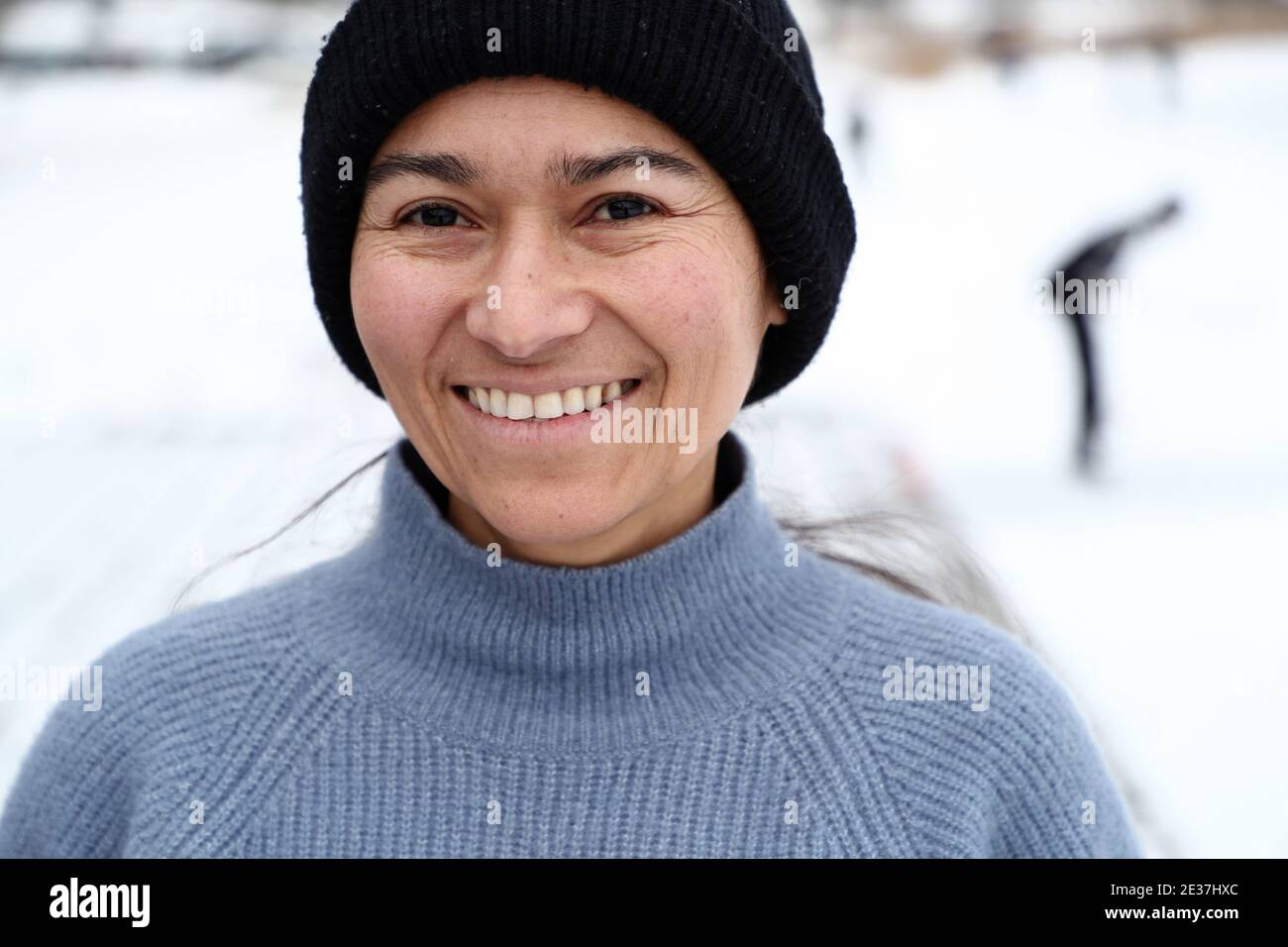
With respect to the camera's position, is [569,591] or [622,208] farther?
[569,591]

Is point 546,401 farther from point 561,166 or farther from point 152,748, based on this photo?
point 152,748

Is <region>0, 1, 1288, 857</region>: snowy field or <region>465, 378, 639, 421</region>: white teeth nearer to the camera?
<region>465, 378, 639, 421</region>: white teeth

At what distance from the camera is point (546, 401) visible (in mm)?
1298

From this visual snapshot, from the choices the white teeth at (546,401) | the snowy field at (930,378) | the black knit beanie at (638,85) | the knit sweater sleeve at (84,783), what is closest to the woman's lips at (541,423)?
the white teeth at (546,401)

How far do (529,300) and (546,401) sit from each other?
0.12 m

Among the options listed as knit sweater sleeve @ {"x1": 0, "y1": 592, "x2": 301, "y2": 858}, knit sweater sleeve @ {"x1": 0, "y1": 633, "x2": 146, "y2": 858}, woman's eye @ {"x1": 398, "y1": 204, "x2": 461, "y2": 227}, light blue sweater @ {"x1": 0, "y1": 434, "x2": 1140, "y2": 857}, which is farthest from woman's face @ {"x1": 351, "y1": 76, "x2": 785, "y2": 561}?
knit sweater sleeve @ {"x1": 0, "y1": 633, "x2": 146, "y2": 858}

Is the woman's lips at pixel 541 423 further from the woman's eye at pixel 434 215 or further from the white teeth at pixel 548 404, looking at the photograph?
the woman's eye at pixel 434 215

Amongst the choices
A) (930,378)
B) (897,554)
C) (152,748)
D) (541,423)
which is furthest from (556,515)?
(930,378)

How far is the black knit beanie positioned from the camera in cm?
125

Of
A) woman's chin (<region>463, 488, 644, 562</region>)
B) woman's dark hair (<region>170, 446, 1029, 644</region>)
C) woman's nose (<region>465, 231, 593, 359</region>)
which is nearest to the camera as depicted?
woman's nose (<region>465, 231, 593, 359</region>)

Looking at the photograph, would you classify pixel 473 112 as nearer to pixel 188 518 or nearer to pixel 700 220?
pixel 700 220

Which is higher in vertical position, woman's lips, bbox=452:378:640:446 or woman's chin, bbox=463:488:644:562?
woman's lips, bbox=452:378:640:446

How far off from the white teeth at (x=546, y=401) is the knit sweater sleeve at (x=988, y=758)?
0.42 m

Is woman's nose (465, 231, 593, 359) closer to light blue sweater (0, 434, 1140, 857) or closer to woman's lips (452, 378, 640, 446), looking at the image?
woman's lips (452, 378, 640, 446)
